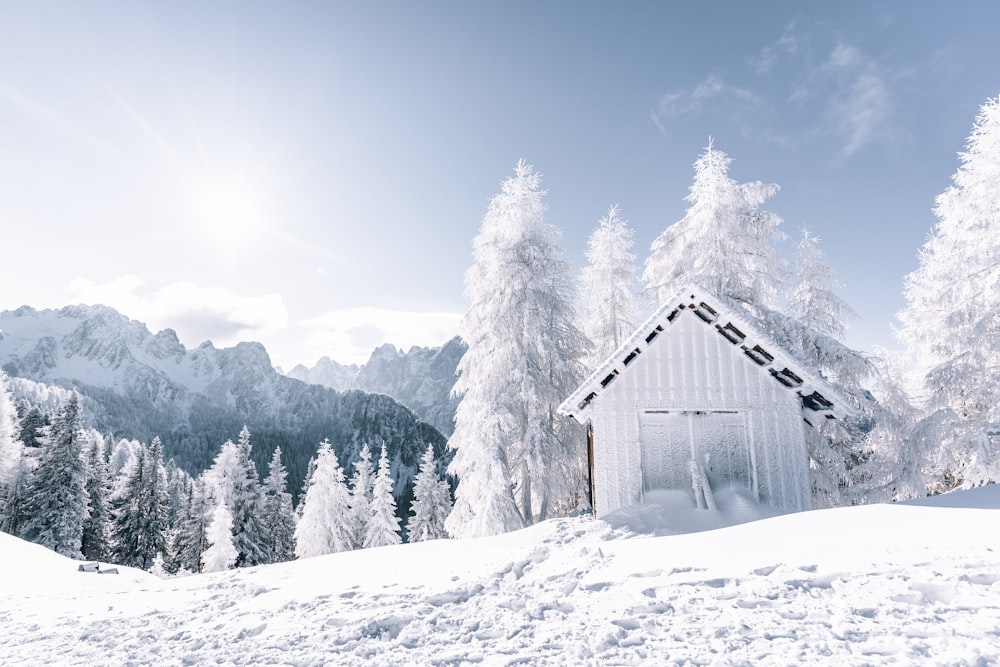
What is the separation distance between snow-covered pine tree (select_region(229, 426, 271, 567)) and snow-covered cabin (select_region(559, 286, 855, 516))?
107ft

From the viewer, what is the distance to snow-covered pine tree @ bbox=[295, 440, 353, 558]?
3616 cm

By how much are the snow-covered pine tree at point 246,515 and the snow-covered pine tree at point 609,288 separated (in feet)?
89.0

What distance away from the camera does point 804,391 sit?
11766 mm

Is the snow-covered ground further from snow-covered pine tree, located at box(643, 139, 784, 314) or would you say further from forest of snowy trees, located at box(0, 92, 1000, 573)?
snow-covered pine tree, located at box(643, 139, 784, 314)

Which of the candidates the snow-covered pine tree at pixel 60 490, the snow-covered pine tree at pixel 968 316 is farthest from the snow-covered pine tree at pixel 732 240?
the snow-covered pine tree at pixel 60 490

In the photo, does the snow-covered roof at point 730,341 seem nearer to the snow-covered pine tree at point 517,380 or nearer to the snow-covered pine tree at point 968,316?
the snow-covered pine tree at point 968,316

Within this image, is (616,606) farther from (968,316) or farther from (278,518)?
(278,518)

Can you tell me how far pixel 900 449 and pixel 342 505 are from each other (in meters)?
34.6

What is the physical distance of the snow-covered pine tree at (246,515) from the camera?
3675 cm

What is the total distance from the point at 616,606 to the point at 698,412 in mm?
7017

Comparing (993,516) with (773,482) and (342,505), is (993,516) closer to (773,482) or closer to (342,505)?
(773,482)

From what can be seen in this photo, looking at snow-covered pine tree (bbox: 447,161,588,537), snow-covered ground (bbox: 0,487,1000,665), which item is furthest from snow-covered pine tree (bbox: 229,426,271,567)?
snow-covered ground (bbox: 0,487,1000,665)

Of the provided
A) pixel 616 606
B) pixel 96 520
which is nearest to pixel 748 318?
pixel 616 606

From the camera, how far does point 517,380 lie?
1855 centimetres
